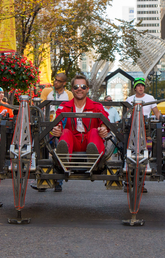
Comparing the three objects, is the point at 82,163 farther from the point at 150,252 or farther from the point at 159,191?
the point at 159,191

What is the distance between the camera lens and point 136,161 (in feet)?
15.5

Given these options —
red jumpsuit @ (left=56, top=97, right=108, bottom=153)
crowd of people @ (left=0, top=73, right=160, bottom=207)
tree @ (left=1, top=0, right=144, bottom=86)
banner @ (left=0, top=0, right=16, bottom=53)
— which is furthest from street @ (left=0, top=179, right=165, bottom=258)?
tree @ (left=1, top=0, right=144, bottom=86)

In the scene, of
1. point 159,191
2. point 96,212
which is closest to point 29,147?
point 96,212

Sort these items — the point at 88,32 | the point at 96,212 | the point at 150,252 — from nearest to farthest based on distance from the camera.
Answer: the point at 150,252 < the point at 96,212 < the point at 88,32

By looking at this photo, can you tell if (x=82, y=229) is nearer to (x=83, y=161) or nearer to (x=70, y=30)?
(x=83, y=161)

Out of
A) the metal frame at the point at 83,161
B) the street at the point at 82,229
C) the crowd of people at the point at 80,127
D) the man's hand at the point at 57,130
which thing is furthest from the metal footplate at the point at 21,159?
the man's hand at the point at 57,130

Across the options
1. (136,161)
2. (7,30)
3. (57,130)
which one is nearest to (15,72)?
(7,30)

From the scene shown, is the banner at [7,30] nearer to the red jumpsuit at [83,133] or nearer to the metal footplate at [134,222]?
the red jumpsuit at [83,133]

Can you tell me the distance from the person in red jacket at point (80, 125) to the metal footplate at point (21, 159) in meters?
0.60

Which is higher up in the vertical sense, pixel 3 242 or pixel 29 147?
pixel 29 147

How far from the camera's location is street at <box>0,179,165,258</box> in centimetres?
388

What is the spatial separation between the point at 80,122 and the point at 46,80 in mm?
21048

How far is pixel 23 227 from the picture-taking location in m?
4.74

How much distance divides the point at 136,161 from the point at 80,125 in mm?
1306
